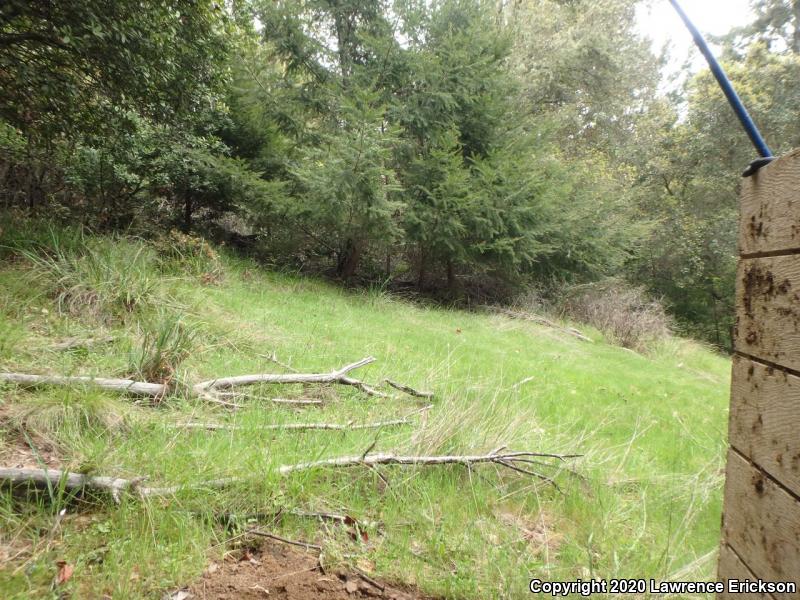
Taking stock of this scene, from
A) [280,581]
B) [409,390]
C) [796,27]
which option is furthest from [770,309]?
[796,27]

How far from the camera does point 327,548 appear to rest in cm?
173

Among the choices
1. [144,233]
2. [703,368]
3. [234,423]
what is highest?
[144,233]

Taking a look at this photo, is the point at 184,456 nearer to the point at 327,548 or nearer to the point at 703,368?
the point at 327,548

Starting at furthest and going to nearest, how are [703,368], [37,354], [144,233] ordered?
[703,368] < [144,233] < [37,354]

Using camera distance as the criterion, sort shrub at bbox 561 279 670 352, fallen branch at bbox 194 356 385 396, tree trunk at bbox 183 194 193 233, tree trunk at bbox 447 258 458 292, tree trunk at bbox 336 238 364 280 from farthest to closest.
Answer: tree trunk at bbox 447 258 458 292, tree trunk at bbox 336 238 364 280, tree trunk at bbox 183 194 193 233, shrub at bbox 561 279 670 352, fallen branch at bbox 194 356 385 396

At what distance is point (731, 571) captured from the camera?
113 cm

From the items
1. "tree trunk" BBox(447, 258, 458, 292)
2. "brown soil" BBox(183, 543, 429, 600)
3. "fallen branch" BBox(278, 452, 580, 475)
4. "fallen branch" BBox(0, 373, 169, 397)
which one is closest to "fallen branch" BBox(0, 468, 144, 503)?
"brown soil" BBox(183, 543, 429, 600)

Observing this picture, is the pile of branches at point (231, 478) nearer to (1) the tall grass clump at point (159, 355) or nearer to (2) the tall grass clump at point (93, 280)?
(1) the tall grass clump at point (159, 355)

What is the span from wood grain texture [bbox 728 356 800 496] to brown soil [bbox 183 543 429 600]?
3.95 feet

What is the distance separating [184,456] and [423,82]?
31.3 ft

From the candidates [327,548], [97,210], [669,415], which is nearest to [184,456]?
[327,548]

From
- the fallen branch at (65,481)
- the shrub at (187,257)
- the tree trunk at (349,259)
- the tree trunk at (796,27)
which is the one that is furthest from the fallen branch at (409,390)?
the tree trunk at (796,27)

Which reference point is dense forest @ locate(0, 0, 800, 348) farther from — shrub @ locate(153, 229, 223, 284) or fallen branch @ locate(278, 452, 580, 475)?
fallen branch @ locate(278, 452, 580, 475)

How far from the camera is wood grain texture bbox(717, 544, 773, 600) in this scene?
1.05 metres
